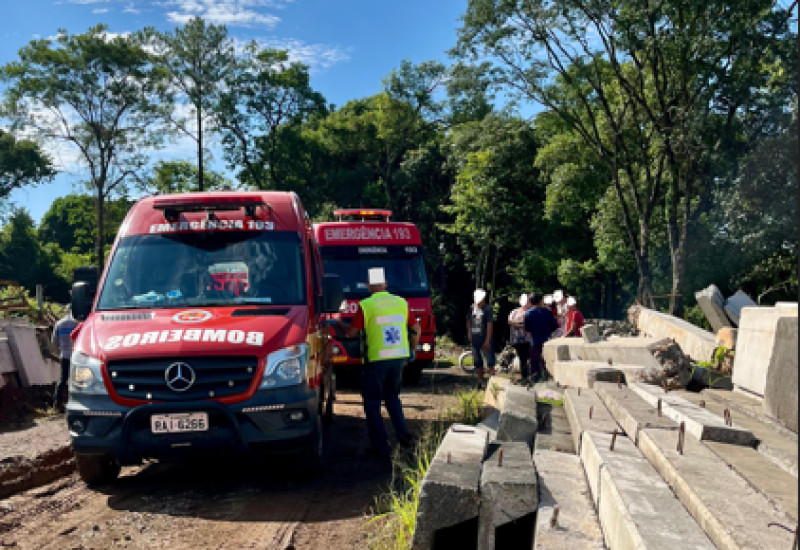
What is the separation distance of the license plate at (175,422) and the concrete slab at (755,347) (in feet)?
14.2

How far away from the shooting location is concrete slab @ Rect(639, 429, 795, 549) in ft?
9.14

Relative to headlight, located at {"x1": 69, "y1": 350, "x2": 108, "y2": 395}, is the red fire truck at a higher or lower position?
higher

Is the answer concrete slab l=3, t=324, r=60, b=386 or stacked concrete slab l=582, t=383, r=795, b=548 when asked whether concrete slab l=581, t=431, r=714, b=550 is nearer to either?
stacked concrete slab l=582, t=383, r=795, b=548

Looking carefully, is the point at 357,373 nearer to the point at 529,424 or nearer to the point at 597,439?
the point at 529,424

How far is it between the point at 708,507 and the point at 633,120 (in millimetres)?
22521

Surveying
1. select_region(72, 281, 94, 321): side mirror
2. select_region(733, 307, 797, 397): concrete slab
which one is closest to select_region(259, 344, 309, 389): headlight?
select_region(72, 281, 94, 321): side mirror

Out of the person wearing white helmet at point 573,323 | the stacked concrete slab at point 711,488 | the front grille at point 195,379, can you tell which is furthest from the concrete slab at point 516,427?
the person wearing white helmet at point 573,323

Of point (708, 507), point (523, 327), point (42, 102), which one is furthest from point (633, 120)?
point (42, 102)

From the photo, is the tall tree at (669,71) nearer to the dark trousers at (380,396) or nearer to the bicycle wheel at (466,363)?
the bicycle wheel at (466,363)

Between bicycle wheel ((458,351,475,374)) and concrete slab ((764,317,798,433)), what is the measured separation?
40.2 ft

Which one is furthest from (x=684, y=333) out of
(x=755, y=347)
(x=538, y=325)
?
(x=755, y=347)

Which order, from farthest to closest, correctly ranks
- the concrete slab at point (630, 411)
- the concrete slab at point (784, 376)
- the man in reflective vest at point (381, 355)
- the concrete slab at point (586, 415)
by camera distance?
the man in reflective vest at point (381, 355) → the concrete slab at point (586, 415) → the concrete slab at point (630, 411) → the concrete slab at point (784, 376)

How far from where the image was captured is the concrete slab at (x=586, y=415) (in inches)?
206

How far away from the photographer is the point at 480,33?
Result: 23.5 meters
